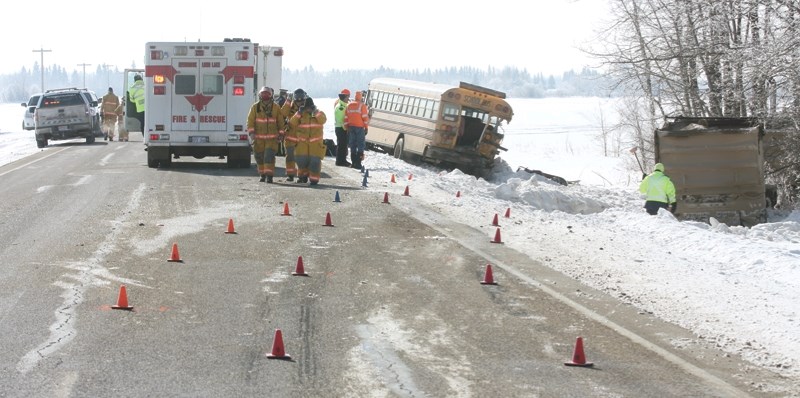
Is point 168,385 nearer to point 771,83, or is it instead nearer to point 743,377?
point 743,377

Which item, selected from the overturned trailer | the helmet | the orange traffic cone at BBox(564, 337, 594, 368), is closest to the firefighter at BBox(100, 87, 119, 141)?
the helmet

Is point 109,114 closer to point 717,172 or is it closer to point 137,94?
point 137,94

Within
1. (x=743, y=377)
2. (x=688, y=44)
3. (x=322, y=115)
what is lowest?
(x=743, y=377)

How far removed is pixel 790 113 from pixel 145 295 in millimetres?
18901

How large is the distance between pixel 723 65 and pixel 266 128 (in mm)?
11796

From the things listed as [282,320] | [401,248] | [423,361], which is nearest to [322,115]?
[401,248]

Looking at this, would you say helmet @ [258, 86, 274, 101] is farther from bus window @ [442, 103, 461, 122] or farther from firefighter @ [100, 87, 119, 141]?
firefighter @ [100, 87, 119, 141]

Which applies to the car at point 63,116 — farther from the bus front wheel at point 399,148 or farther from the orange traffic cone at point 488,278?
the orange traffic cone at point 488,278

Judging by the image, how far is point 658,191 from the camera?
67.1 feet

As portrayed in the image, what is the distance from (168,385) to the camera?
723cm

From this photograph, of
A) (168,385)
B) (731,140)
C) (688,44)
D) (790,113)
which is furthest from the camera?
(688,44)

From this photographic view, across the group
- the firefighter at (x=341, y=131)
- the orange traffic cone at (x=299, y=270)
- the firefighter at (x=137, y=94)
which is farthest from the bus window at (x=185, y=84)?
the orange traffic cone at (x=299, y=270)

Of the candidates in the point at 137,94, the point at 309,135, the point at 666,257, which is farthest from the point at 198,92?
the point at 666,257

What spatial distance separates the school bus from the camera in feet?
111
